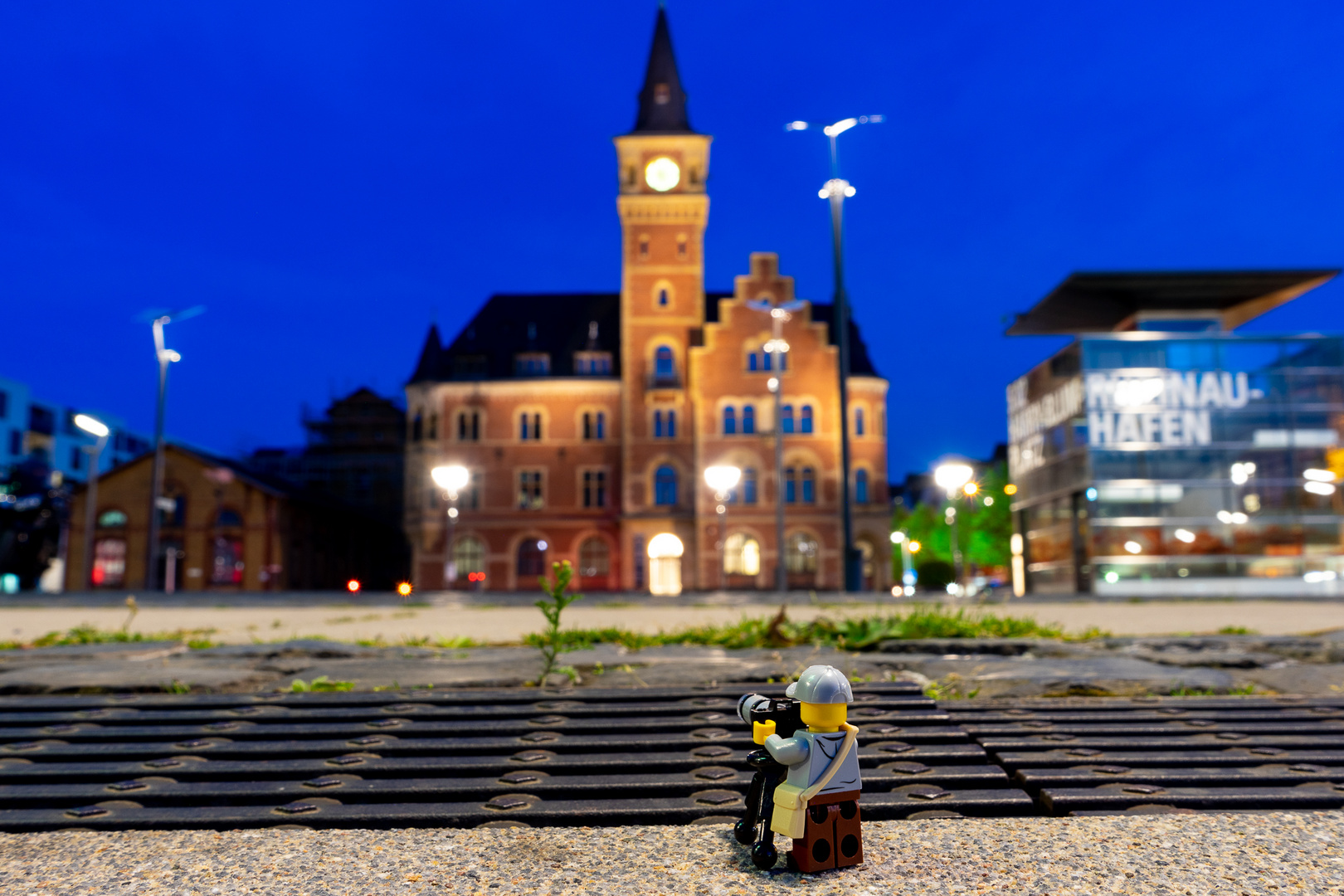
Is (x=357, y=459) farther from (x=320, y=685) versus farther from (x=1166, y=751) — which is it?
(x=1166, y=751)

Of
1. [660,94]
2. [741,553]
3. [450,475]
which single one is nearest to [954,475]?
[450,475]

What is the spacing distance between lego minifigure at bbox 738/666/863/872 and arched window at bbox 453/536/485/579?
48.8 m

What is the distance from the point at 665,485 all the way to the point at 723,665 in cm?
4276

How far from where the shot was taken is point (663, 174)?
49.8m

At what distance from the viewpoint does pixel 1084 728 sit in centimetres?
461

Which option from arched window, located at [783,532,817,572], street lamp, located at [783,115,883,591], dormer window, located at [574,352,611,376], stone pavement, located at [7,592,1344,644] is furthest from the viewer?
dormer window, located at [574,352,611,376]

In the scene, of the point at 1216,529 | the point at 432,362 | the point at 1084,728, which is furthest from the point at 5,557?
the point at 1216,529

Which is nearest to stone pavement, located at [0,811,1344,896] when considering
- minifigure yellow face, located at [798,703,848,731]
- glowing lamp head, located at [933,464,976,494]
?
minifigure yellow face, located at [798,703,848,731]

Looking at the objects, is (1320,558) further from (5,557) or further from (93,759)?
(5,557)

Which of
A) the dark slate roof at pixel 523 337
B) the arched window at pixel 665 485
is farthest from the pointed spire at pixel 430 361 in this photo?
the arched window at pixel 665 485

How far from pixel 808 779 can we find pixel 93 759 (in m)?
3.21

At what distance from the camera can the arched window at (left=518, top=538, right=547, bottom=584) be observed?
5044cm

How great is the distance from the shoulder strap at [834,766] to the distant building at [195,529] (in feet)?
160

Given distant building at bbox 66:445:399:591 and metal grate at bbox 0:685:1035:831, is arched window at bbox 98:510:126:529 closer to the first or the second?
distant building at bbox 66:445:399:591
